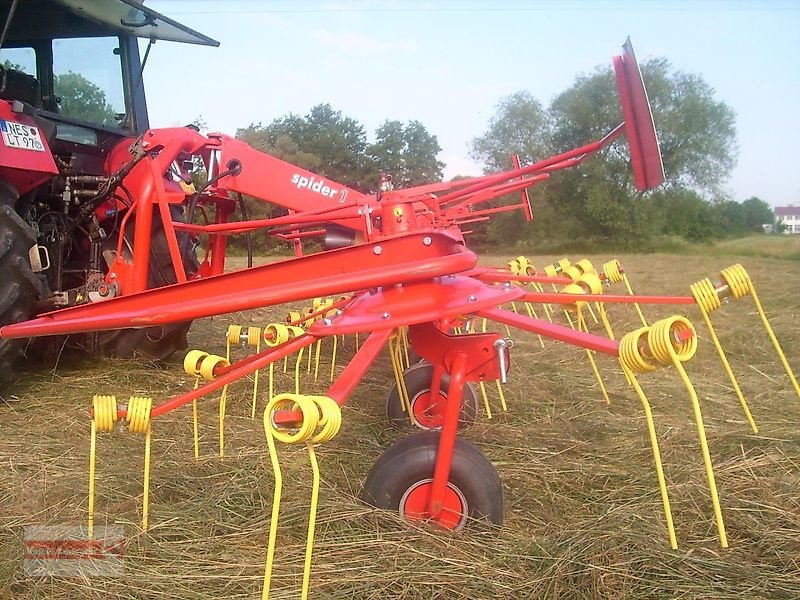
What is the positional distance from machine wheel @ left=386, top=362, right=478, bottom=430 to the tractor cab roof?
8.55 ft

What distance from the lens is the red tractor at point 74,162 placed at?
136 inches

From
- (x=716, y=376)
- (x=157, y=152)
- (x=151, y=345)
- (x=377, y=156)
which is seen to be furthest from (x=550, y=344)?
(x=377, y=156)

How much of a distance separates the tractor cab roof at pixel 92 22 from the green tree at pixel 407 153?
1847cm

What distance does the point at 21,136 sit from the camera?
3477 mm

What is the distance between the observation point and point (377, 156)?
77.0 ft

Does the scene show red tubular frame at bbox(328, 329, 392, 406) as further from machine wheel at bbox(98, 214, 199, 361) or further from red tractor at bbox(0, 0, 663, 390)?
machine wheel at bbox(98, 214, 199, 361)

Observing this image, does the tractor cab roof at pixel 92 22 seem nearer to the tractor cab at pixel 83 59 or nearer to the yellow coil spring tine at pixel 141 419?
the tractor cab at pixel 83 59

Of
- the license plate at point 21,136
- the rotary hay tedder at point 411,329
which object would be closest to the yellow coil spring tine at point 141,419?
the rotary hay tedder at point 411,329

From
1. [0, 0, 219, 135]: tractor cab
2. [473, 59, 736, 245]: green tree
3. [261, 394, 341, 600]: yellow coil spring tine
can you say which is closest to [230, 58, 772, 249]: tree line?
[473, 59, 736, 245]: green tree

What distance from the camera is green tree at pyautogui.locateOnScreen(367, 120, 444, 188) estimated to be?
23406mm

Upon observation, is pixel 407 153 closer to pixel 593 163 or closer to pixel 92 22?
pixel 593 163

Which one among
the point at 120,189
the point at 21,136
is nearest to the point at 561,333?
the point at 21,136

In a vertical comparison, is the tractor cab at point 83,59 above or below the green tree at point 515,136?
below

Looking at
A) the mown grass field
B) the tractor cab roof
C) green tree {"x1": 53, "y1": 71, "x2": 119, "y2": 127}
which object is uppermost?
the tractor cab roof
